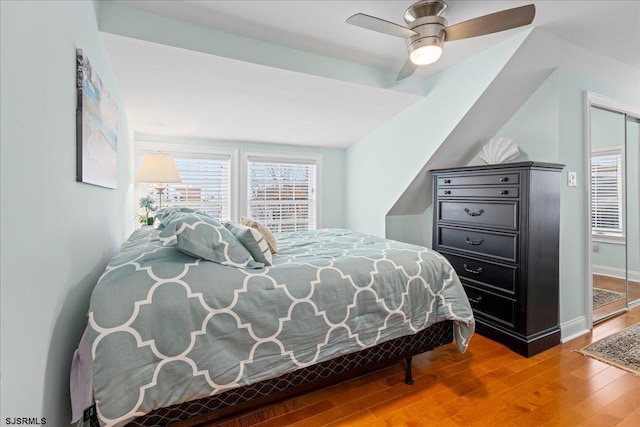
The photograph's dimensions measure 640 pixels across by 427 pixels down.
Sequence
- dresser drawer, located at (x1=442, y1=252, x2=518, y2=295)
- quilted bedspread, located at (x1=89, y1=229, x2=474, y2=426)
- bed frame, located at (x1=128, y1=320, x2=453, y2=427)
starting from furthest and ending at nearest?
dresser drawer, located at (x1=442, y1=252, x2=518, y2=295) → bed frame, located at (x1=128, y1=320, x2=453, y2=427) → quilted bedspread, located at (x1=89, y1=229, x2=474, y2=426)

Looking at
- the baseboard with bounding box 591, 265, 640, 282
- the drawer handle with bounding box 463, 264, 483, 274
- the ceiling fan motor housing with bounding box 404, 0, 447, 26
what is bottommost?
the baseboard with bounding box 591, 265, 640, 282

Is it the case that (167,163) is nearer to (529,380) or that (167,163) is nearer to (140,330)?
(140,330)

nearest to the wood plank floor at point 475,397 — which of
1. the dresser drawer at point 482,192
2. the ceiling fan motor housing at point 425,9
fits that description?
the dresser drawer at point 482,192

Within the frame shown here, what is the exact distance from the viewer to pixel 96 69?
63.7 inches

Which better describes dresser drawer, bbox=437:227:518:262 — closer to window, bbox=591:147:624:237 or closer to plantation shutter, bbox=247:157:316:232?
window, bbox=591:147:624:237

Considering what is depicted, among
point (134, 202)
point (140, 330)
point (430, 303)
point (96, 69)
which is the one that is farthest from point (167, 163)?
point (430, 303)

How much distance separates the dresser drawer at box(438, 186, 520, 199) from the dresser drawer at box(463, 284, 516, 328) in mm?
833

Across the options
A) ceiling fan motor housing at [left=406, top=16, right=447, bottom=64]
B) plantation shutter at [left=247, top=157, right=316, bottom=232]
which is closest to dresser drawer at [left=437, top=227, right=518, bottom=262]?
ceiling fan motor housing at [left=406, top=16, right=447, bottom=64]

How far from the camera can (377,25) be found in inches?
64.7

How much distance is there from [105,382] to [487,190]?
2.71 m

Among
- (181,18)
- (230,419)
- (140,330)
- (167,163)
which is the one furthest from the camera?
(167,163)

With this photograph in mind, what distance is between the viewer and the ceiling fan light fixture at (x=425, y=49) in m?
1.79

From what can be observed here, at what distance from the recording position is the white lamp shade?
2.64 metres

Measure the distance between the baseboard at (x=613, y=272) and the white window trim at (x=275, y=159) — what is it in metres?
3.07
